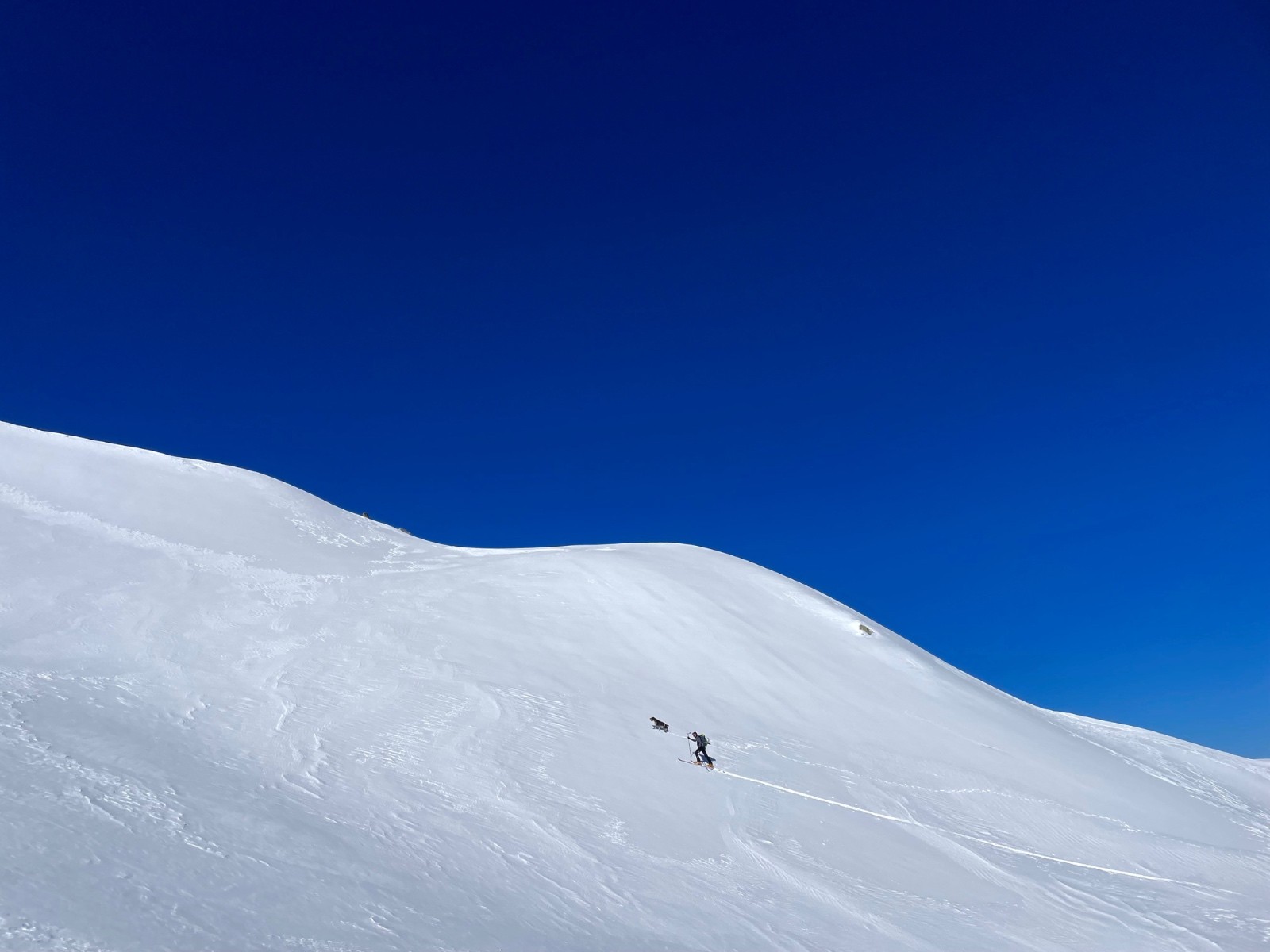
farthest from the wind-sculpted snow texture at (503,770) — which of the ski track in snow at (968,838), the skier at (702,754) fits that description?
the skier at (702,754)

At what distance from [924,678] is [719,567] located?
869 cm

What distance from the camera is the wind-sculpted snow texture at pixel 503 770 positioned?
29.5 feet

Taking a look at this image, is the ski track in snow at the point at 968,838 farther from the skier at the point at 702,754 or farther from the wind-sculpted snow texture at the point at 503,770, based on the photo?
the skier at the point at 702,754

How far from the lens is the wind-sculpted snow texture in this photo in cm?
898

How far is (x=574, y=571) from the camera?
27.6 metres

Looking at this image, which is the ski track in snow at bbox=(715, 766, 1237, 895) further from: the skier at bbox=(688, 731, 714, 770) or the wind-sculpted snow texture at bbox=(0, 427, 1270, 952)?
the skier at bbox=(688, 731, 714, 770)

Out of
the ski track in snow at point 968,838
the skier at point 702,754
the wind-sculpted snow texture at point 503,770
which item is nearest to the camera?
the wind-sculpted snow texture at point 503,770

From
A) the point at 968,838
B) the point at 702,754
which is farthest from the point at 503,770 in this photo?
the point at 968,838

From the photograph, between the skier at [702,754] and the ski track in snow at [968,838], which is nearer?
the ski track in snow at [968,838]

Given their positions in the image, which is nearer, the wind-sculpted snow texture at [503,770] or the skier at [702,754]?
the wind-sculpted snow texture at [503,770]

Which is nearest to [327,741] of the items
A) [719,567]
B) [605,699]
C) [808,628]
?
[605,699]

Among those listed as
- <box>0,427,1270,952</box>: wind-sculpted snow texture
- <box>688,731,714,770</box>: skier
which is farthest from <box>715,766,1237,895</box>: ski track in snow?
<box>688,731,714,770</box>: skier

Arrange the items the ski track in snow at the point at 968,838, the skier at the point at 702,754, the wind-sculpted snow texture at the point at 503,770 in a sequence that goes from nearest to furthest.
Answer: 1. the wind-sculpted snow texture at the point at 503,770
2. the ski track in snow at the point at 968,838
3. the skier at the point at 702,754

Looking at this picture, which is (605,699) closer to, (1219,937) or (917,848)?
(917,848)
